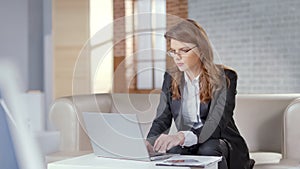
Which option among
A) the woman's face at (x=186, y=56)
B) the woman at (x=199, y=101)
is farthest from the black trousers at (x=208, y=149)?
the woman's face at (x=186, y=56)

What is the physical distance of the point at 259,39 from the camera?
200 inches

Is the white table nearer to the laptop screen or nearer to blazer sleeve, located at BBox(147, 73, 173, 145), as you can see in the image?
blazer sleeve, located at BBox(147, 73, 173, 145)

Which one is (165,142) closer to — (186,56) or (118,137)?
(118,137)

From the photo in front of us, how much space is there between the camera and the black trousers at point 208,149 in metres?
2.43

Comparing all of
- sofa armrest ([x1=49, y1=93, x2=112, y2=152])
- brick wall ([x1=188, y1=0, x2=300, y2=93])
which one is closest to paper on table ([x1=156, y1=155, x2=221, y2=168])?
sofa armrest ([x1=49, y1=93, x2=112, y2=152])

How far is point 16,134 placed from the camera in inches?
37.0

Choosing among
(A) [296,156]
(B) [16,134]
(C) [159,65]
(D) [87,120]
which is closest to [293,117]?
(A) [296,156]

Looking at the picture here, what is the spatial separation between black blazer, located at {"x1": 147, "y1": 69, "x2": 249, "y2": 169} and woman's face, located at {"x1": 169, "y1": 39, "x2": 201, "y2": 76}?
3.3 inches

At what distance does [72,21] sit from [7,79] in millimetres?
5254

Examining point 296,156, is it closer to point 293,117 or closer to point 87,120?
point 293,117

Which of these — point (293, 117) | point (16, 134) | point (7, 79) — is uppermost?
point (7, 79)

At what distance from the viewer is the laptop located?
209 cm

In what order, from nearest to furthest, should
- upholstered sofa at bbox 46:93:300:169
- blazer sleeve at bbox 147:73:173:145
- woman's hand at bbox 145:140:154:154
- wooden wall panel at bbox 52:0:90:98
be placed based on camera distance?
woman's hand at bbox 145:140:154:154
blazer sleeve at bbox 147:73:173:145
upholstered sofa at bbox 46:93:300:169
wooden wall panel at bbox 52:0:90:98

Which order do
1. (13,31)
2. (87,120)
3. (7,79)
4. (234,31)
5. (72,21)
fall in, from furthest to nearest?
(72,21), (13,31), (234,31), (87,120), (7,79)
